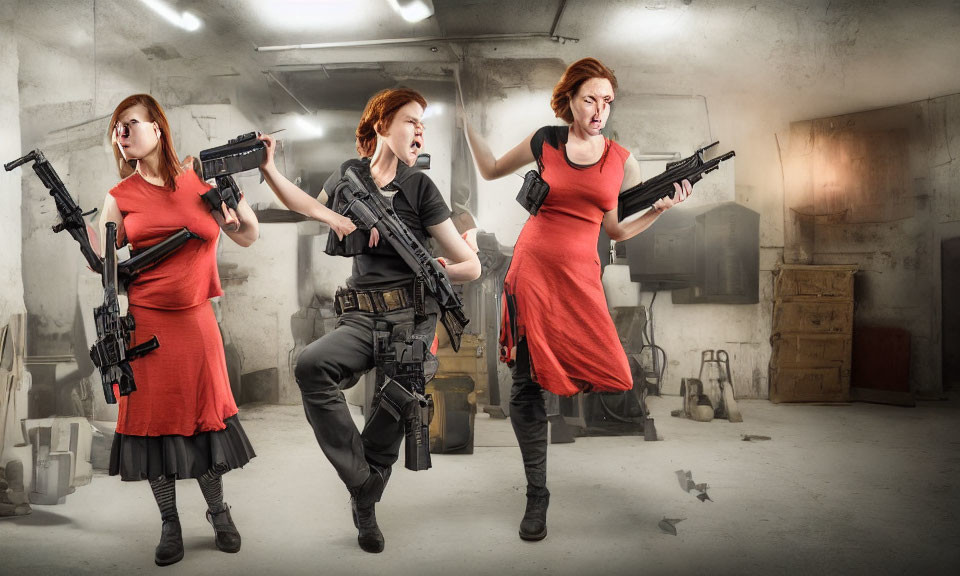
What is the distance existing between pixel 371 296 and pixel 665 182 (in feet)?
5.45

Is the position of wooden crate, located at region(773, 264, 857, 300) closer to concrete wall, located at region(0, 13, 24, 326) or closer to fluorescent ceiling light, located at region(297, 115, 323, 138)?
fluorescent ceiling light, located at region(297, 115, 323, 138)

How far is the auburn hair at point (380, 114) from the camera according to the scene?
327 centimetres

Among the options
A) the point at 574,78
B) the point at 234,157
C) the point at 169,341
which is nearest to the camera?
the point at 234,157

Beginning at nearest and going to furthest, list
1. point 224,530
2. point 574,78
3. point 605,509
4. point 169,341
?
point 169,341, point 224,530, point 574,78, point 605,509

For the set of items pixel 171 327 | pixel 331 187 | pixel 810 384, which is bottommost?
pixel 810 384

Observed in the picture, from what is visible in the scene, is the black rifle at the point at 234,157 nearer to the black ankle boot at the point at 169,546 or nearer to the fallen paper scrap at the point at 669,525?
the black ankle boot at the point at 169,546

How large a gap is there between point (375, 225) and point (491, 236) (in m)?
1.61

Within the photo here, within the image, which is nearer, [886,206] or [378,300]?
[378,300]

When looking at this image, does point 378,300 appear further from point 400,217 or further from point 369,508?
point 369,508

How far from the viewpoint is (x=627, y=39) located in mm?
4082

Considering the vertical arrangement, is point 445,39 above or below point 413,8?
below

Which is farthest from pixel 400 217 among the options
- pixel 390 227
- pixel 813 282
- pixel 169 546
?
pixel 813 282

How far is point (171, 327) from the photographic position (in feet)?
10.6

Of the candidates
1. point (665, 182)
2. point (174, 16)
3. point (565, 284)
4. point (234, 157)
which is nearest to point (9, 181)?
point (174, 16)
